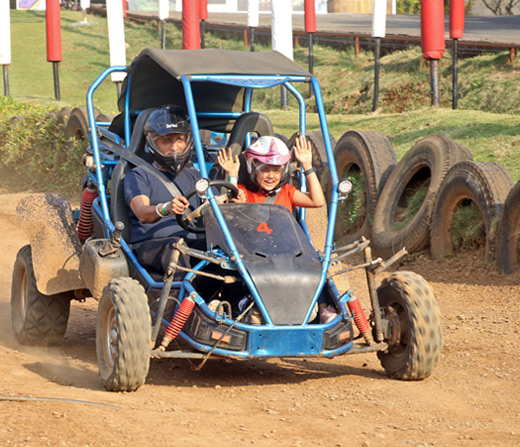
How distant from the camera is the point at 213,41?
30.2m

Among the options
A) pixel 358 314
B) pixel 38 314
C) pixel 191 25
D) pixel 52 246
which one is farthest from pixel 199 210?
pixel 191 25

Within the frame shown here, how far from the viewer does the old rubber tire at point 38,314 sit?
649cm

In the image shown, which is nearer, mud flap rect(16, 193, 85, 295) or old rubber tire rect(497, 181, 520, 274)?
mud flap rect(16, 193, 85, 295)

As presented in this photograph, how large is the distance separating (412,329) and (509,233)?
8.93 ft

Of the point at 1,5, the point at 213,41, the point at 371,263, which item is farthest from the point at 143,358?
the point at 213,41

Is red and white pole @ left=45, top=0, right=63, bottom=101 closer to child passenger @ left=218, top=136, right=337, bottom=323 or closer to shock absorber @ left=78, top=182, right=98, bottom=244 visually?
shock absorber @ left=78, top=182, right=98, bottom=244

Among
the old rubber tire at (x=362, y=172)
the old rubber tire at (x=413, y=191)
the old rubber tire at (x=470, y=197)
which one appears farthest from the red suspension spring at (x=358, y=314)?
the old rubber tire at (x=362, y=172)

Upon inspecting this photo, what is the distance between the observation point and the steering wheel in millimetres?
5453

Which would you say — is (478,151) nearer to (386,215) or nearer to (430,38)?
(386,215)

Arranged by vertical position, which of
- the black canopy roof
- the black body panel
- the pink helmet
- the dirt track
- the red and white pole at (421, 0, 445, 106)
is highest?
the red and white pole at (421, 0, 445, 106)

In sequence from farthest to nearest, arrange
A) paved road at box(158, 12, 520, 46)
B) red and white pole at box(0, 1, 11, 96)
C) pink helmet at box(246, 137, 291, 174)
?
1. paved road at box(158, 12, 520, 46)
2. red and white pole at box(0, 1, 11, 96)
3. pink helmet at box(246, 137, 291, 174)

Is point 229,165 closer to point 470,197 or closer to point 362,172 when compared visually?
point 470,197

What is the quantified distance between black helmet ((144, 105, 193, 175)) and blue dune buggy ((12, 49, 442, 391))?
146mm

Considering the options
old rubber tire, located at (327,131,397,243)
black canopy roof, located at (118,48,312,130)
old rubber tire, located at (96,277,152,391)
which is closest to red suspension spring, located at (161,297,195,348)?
old rubber tire, located at (96,277,152,391)
